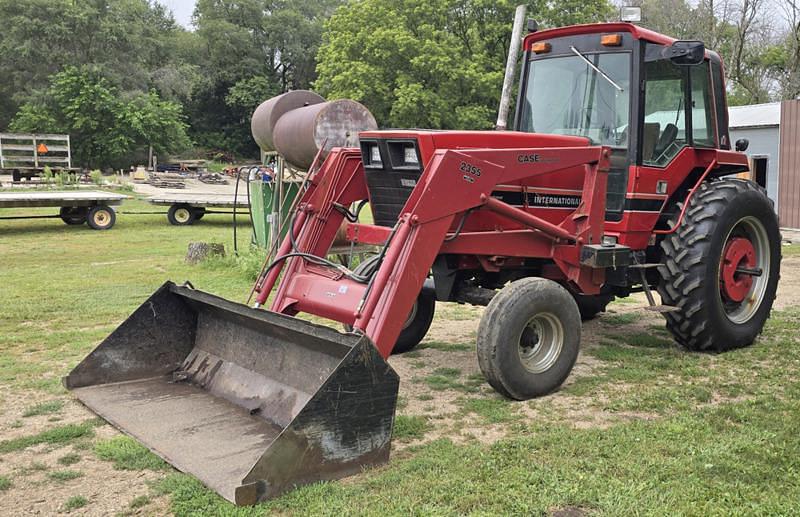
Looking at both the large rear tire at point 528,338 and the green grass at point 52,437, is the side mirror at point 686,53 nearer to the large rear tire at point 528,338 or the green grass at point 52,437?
the large rear tire at point 528,338

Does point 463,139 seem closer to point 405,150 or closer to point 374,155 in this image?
point 405,150

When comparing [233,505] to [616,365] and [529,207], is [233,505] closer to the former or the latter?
[529,207]

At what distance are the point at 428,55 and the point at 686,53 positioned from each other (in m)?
26.5

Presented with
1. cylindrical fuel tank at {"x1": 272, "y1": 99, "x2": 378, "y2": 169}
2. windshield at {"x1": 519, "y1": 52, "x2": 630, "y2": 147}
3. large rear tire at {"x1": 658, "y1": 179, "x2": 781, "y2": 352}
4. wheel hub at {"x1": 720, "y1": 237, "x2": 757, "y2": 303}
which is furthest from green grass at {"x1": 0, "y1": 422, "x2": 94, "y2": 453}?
cylindrical fuel tank at {"x1": 272, "y1": 99, "x2": 378, "y2": 169}

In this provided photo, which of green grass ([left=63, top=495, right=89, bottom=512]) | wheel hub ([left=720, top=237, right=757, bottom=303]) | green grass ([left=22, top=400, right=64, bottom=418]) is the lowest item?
green grass ([left=63, top=495, right=89, bottom=512])

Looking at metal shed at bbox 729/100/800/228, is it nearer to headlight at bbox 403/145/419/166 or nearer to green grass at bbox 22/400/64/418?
headlight at bbox 403/145/419/166

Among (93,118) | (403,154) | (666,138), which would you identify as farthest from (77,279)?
(93,118)

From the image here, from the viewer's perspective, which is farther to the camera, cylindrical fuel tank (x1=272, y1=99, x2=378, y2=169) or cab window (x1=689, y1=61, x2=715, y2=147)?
cylindrical fuel tank (x1=272, y1=99, x2=378, y2=169)

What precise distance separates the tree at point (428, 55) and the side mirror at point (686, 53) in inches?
997

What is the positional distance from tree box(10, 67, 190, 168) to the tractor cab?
123 ft

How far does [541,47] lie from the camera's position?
6438mm

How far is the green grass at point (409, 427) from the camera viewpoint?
4527 mm

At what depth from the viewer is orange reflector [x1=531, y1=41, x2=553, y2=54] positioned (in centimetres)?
642

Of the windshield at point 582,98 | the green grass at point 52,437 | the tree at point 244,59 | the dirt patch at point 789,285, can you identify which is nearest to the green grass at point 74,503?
the green grass at point 52,437
